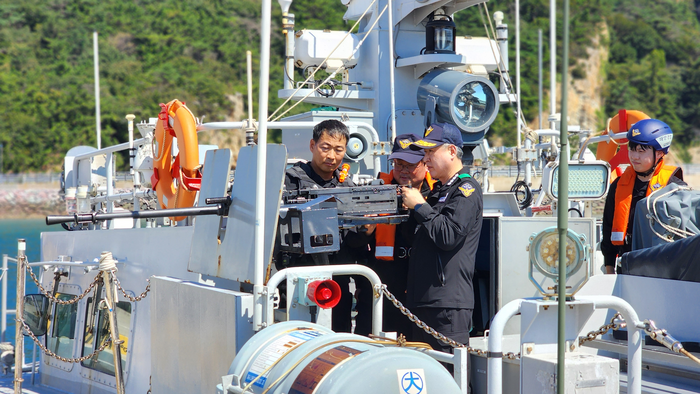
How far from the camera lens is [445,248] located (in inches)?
136

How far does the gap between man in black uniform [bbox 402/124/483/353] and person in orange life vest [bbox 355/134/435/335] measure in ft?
0.59

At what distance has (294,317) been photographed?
3365 millimetres

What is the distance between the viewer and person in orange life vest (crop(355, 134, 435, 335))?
12.5 ft

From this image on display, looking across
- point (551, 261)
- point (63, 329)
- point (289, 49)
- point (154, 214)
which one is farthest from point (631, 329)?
point (289, 49)

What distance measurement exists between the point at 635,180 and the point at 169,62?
204 feet

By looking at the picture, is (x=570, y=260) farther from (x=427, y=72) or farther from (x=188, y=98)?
(x=188, y=98)

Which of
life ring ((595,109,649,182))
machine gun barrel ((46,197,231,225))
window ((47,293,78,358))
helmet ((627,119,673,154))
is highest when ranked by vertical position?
life ring ((595,109,649,182))

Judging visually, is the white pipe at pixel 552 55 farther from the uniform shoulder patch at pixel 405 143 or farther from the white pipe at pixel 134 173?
the white pipe at pixel 134 173

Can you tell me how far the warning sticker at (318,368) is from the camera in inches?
104

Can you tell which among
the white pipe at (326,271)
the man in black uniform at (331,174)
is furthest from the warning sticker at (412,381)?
the man in black uniform at (331,174)

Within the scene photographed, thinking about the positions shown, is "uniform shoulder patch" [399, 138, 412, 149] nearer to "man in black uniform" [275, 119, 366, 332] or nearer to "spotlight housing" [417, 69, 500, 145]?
"man in black uniform" [275, 119, 366, 332]

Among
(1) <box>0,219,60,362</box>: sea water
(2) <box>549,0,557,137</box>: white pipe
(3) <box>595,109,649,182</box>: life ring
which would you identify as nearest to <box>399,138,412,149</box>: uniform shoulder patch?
(2) <box>549,0,557,137</box>: white pipe

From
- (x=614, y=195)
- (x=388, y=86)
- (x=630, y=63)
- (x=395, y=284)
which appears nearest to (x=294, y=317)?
(x=395, y=284)

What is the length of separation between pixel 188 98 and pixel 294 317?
58237 millimetres
